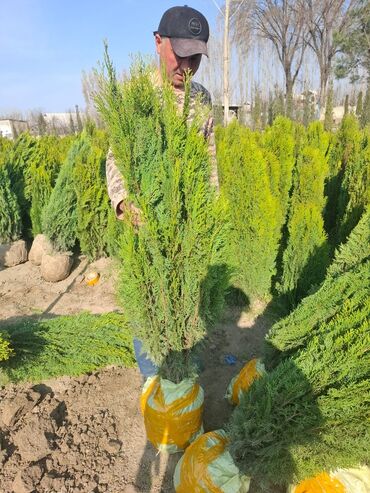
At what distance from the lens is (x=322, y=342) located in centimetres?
159

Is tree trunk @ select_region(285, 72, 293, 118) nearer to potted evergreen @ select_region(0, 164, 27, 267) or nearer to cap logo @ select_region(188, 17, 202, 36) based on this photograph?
potted evergreen @ select_region(0, 164, 27, 267)

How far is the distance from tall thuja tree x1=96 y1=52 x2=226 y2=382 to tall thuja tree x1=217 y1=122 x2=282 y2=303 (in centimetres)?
185

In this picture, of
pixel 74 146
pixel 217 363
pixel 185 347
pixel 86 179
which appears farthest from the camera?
pixel 74 146

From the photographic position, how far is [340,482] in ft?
5.43

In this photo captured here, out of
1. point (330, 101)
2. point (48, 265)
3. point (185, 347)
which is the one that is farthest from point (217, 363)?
point (330, 101)

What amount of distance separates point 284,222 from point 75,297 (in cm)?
305

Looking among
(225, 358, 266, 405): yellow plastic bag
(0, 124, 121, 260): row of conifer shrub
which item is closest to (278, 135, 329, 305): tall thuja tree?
(225, 358, 266, 405): yellow plastic bag

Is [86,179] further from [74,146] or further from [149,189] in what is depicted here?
[149,189]

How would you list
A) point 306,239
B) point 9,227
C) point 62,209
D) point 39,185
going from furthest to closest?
point 9,227 < point 39,185 < point 62,209 < point 306,239

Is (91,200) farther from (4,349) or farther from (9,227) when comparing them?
(4,349)

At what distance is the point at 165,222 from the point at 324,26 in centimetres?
2753

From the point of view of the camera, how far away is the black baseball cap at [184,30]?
6.23 ft

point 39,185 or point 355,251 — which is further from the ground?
point 39,185

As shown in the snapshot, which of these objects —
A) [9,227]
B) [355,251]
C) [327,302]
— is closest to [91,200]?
[9,227]
